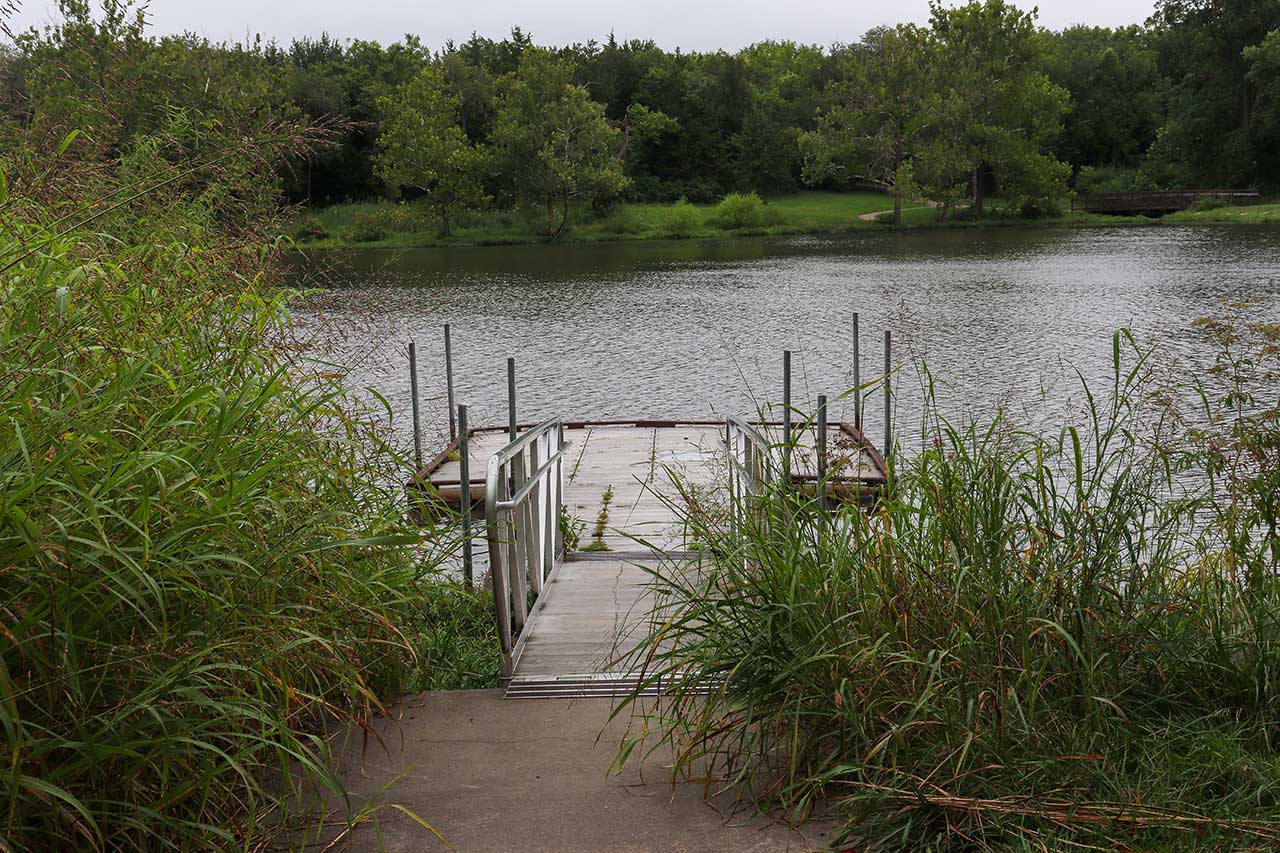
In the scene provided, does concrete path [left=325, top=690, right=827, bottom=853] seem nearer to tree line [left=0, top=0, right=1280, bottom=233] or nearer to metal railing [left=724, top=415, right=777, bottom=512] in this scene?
metal railing [left=724, top=415, right=777, bottom=512]

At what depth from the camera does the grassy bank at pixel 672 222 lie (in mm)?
46844

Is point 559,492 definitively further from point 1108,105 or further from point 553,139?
point 1108,105

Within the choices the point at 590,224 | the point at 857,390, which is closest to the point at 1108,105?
the point at 590,224

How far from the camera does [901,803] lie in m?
2.57

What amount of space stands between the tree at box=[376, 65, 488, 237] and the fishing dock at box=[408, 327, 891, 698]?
38.5m

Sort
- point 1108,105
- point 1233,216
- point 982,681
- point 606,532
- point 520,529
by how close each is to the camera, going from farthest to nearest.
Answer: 1. point 1108,105
2. point 1233,216
3. point 606,532
4. point 520,529
5. point 982,681

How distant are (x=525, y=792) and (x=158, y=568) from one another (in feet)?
3.51

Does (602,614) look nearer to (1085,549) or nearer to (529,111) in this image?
(1085,549)

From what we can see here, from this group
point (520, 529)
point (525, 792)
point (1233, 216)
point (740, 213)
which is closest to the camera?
point (525, 792)

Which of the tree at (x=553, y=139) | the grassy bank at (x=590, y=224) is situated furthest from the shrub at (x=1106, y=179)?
the tree at (x=553, y=139)

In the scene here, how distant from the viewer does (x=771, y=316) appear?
24.3 metres

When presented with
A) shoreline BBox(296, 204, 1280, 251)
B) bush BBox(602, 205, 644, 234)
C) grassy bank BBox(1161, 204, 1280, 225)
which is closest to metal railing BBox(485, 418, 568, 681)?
shoreline BBox(296, 204, 1280, 251)

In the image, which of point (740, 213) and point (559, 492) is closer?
point (559, 492)

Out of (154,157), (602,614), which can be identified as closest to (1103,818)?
(602,614)
